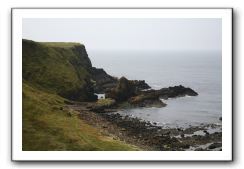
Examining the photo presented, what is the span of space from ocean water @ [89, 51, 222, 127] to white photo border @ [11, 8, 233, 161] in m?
0.22

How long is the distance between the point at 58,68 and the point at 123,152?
15.6ft

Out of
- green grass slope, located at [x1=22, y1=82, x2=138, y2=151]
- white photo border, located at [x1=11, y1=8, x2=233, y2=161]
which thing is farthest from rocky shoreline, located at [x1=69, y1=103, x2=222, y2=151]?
green grass slope, located at [x1=22, y1=82, x2=138, y2=151]

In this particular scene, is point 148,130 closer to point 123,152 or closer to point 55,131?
point 123,152

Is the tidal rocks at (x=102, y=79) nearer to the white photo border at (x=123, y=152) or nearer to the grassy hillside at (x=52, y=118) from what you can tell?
the grassy hillside at (x=52, y=118)

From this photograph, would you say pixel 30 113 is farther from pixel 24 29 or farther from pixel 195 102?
pixel 195 102

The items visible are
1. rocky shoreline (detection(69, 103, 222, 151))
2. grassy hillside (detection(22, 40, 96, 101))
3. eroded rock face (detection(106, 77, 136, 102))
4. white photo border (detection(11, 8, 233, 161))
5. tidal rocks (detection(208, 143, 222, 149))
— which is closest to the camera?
white photo border (detection(11, 8, 233, 161))

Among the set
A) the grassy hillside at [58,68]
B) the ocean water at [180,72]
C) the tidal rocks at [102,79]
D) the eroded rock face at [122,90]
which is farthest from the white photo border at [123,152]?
the eroded rock face at [122,90]

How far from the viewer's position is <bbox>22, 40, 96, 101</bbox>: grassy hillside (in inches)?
415

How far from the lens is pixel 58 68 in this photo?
13930 millimetres

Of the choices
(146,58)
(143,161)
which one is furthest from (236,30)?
(143,161)

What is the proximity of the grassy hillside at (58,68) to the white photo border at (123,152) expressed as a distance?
444 millimetres

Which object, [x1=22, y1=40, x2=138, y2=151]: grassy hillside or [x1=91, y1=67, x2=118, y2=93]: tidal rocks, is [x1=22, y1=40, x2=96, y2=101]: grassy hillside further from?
[x1=91, y1=67, x2=118, y2=93]: tidal rocks

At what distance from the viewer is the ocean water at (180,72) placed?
996 centimetres

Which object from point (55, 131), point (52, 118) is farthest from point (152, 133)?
point (55, 131)
